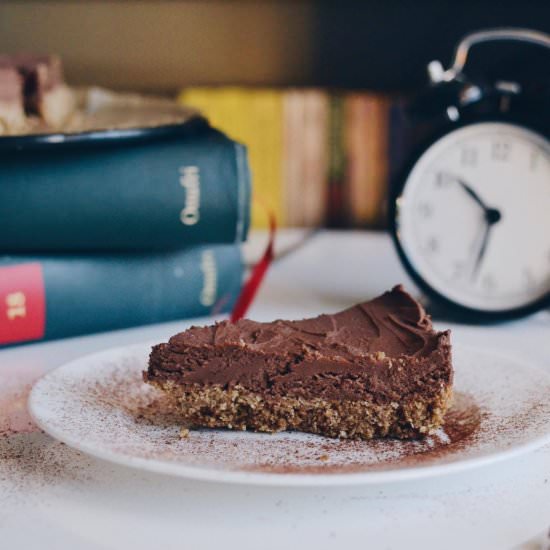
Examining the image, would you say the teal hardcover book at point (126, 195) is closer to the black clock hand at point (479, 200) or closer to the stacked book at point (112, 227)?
the stacked book at point (112, 227)

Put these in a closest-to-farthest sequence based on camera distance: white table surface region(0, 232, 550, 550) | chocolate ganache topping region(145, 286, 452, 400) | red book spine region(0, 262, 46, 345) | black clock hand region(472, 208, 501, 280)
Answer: white table surface region(0, 232, 550, 550), chocolate ganache topping region(145, 286, 452, 400), red book spine region(0, 262, 46, 345), black clock hand region(472, 208, 501, 280)

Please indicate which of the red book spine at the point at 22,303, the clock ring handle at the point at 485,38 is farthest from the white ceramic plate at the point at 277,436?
the clock ring handle at the point at 485,38

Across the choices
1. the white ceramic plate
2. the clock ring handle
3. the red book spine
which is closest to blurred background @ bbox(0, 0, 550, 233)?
the clock ring handle

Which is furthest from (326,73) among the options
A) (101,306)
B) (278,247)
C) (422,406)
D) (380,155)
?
(422,406)

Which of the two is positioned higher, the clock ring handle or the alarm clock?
the clock ring handle

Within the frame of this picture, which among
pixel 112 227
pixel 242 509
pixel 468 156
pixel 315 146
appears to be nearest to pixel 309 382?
pixel 242 509

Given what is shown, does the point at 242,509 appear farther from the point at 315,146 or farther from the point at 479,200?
the point at 315,146

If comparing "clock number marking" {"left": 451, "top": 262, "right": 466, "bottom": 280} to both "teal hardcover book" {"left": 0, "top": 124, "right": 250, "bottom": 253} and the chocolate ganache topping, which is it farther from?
the chocolate ganache topping
